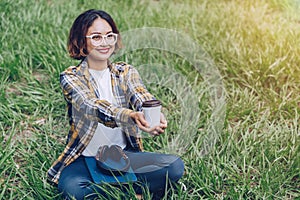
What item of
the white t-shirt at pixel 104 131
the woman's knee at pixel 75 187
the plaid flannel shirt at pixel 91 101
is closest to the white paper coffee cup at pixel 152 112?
the plaid flannel shirt at pixel 91 101

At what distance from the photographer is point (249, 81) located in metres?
2.95

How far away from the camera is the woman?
1903 mm

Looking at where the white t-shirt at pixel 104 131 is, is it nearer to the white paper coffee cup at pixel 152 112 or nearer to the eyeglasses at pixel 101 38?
the eyeglasses at pixel 101 38

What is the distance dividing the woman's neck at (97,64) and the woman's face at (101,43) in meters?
0.03

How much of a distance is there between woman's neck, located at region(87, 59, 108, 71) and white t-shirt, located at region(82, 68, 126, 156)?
12 millimetres

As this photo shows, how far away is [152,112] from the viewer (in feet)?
5.54

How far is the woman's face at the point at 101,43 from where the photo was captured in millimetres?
1904

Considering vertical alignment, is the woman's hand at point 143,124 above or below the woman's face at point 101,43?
below

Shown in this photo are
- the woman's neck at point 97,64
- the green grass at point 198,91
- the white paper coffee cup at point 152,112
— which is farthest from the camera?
the green grass at point 198,91

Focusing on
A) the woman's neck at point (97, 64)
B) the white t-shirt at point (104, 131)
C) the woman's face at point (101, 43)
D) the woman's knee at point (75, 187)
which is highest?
the woman's face at point (101, 43)

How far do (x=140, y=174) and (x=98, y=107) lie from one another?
1.24 feet

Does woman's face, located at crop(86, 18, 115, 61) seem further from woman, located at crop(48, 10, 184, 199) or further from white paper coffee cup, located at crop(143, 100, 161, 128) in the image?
white paper coffee cup, located at crop(143, 100, 161, 128)

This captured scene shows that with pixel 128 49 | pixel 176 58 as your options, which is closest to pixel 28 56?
pixel 128 49

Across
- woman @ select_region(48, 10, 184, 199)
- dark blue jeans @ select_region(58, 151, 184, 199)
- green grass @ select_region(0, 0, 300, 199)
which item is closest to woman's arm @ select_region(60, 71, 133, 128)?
woman @ select_region(48, 10, 184, 199)
